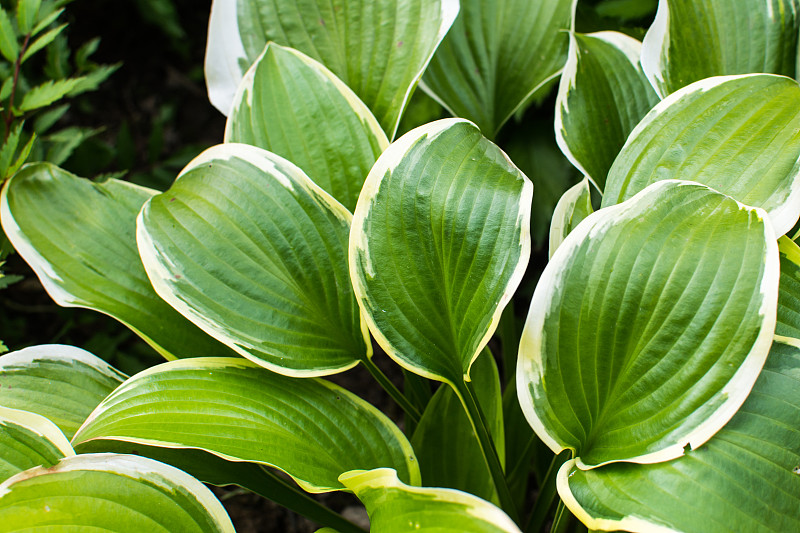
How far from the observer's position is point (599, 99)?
2.42 ft

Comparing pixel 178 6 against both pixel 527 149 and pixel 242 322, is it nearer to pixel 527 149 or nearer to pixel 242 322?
pixel 527 149

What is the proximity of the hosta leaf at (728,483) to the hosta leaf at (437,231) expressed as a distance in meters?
0.17

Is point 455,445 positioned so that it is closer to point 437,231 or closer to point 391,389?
point 391,389

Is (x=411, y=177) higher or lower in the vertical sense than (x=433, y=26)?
lower

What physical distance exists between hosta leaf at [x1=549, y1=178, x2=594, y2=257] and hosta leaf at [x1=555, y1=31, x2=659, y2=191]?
0.17 feet

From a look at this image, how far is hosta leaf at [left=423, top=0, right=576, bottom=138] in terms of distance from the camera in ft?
2.66

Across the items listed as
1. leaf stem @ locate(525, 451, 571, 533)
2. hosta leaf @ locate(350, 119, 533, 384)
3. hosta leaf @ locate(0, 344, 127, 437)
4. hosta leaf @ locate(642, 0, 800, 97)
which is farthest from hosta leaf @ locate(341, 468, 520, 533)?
hosta leaf @ locate(642, 0, 800, 97)

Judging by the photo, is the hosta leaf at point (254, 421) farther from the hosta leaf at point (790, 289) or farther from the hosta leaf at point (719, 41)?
the hosta leaf at point (719, 41)

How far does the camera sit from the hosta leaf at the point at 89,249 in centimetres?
65

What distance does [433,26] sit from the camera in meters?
0.72

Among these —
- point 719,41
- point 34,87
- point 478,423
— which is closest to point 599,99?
point 719,41

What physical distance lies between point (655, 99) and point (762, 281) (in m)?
0.38

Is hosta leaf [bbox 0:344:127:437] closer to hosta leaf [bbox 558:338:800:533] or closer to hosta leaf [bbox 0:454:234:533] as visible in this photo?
hosta leaf [bbox 0:454:234:533]

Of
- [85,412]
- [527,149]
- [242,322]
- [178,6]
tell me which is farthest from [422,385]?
[178,6]
